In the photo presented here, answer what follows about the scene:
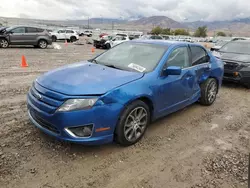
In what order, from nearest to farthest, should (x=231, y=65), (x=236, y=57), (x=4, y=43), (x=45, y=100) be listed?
(x=45, y=100) < (x=231, y=65) < (x=236, y=57) < (x=4, y=43)

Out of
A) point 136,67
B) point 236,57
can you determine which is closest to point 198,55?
point 136,67

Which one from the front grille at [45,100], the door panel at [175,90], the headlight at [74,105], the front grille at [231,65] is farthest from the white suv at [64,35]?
the headlight at [74,105]

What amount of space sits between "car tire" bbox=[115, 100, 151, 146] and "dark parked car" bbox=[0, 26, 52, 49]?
15.4 meters

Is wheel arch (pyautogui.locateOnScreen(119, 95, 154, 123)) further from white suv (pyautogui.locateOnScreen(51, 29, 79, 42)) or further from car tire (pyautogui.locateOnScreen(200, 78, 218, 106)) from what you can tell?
white suv (pyautogui.locateOnScreen(51, 29, 79, 42))

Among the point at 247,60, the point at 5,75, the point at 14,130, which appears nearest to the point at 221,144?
the point at 14,130

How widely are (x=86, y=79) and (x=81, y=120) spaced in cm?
65

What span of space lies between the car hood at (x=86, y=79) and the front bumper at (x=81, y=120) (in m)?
0.25

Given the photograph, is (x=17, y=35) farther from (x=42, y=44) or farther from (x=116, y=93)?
(x=116, y=93)

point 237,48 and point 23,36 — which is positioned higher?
point 23,36

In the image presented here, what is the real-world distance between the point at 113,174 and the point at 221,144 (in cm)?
194

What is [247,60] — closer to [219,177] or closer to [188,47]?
[188,47]

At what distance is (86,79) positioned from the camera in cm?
327

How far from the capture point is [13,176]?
2.72 meters

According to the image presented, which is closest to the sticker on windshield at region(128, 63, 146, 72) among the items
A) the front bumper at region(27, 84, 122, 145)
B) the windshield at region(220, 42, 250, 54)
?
the front bumper at region(27, 84, 122, 145)
